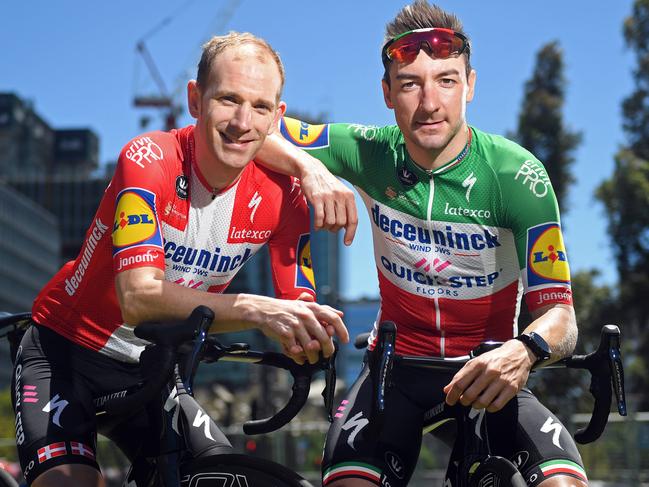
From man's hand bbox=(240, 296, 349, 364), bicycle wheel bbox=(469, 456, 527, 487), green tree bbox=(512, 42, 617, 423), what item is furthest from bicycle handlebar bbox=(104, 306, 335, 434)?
green tree bbox=(512, 42, 617, 423)

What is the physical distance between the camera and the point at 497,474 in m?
3.94

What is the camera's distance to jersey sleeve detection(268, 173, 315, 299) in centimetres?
476

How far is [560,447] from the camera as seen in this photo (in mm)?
4172

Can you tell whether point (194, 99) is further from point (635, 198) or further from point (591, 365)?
point (635, 198)

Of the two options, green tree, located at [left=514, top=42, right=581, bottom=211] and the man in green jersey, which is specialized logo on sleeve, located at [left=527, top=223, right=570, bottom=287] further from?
green tree, located at [left=514, top=42, right=581, bottom=211]

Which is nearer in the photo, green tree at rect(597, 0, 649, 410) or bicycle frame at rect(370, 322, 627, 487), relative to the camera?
bicycle frame at rect(370, 322, 627, 487)

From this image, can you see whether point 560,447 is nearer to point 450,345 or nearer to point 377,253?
point 450,345

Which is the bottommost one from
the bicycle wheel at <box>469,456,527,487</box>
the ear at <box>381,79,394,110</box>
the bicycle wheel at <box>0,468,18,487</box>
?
the bicycle wheel at <box>0,468,18,487</box>

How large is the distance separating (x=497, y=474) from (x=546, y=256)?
1036mm

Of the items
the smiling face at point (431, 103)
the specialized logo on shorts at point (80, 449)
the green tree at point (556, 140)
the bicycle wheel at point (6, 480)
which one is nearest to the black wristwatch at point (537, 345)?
the smiling face at point (431, 103)

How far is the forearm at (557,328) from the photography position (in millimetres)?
4125

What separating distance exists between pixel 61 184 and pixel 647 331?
512 ft

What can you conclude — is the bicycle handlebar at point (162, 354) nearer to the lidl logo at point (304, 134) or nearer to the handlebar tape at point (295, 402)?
the handlebar tape at point (295, 402)

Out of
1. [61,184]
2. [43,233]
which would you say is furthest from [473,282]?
[61,184]
